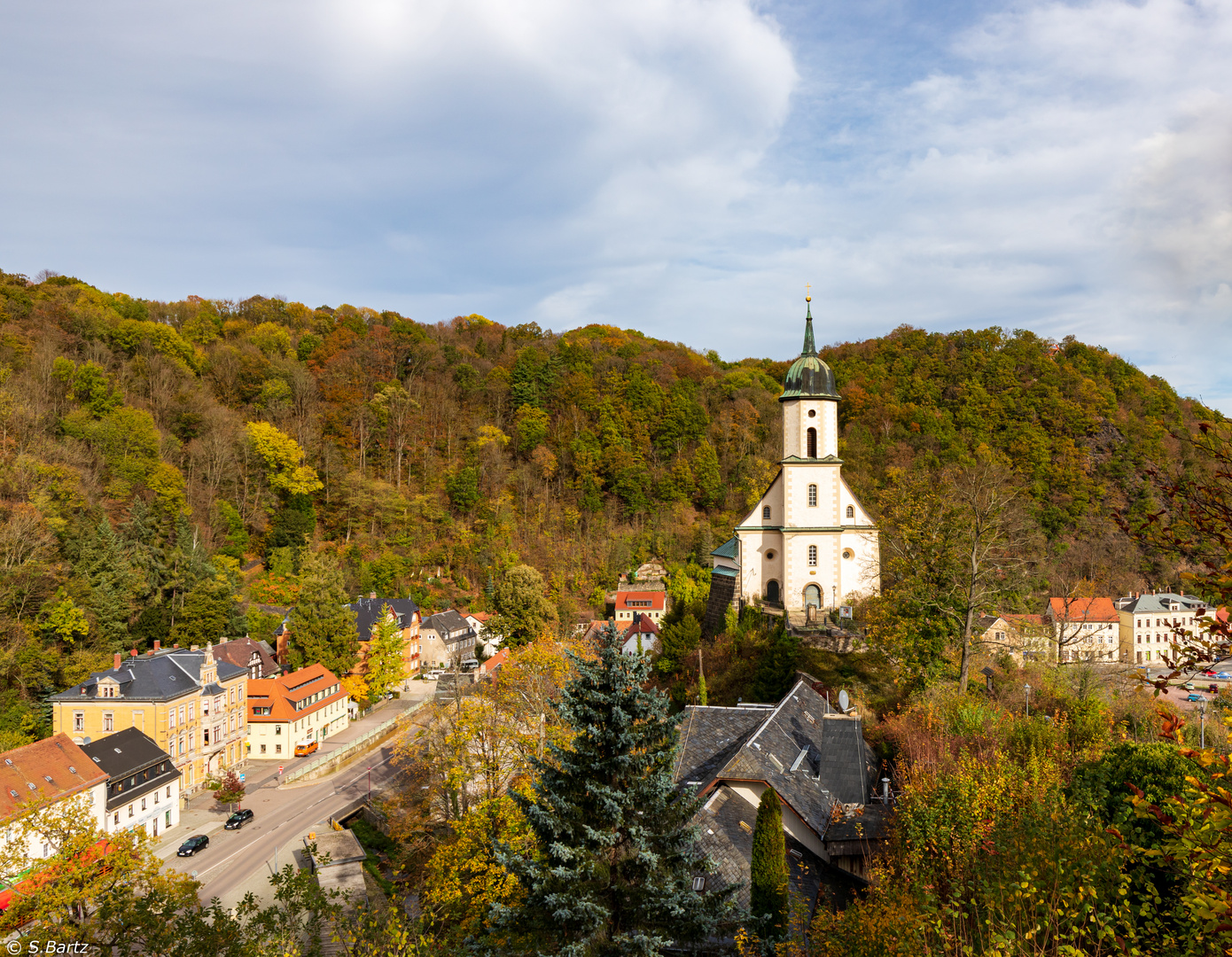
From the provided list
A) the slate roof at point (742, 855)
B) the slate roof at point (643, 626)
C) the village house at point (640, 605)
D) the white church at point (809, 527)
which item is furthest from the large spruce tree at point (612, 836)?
the village house at point (640, 605)

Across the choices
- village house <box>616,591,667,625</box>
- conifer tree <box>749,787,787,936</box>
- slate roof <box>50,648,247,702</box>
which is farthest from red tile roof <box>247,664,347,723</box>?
conifer tree <box>749,787,787,936</box>

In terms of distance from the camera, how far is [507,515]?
5006 centimetres

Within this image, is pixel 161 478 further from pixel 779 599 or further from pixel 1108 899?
pixel 1108 899

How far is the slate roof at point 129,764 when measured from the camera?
909 inches

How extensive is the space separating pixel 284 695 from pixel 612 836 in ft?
92.6

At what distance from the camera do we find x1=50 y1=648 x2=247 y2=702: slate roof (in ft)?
88.6

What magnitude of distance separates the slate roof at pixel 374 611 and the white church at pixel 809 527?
69.8ft

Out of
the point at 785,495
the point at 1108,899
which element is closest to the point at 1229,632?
the point at 1108,899

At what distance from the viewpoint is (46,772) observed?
21.5m

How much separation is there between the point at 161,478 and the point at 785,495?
111ft

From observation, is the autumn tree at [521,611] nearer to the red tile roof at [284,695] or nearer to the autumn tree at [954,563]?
the red tile roof at [284,695]

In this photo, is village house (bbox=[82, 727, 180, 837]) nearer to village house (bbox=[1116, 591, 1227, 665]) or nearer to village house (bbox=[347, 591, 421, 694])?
village house (bbox=[347, 591, 421, 694])

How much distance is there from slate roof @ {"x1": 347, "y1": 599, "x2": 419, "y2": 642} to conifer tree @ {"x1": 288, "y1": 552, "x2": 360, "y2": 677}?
1.34m

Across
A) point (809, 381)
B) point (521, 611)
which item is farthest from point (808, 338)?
point (521, 611)
